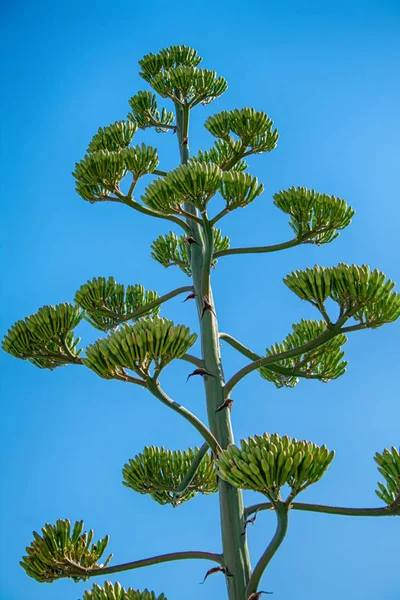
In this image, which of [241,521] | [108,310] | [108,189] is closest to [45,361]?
[108,310]

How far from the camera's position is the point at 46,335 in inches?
157

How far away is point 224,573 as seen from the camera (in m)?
3.15

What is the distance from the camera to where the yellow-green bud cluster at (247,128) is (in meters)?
4.90

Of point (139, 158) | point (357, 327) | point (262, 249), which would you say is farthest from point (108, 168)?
point (357, 327)

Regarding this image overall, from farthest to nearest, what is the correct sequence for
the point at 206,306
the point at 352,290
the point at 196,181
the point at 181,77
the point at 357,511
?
1. the point at 181,77
2. the point at 206,306
3. the point at 196,181
4. the point at 352,290
5. the point at 357,511

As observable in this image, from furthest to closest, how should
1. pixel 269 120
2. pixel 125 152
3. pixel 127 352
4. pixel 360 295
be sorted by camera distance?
1. pixel 269 120
2. pixel 125 152
3. pixel 360 295
4. pixel 127 352

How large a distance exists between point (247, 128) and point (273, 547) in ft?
10.5

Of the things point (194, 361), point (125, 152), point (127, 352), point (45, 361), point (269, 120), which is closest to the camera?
point (127, 352)

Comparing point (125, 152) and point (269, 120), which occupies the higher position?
point (269, 120)

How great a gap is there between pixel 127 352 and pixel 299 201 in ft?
6.31

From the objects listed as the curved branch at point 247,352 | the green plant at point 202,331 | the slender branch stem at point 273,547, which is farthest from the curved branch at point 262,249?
the slender branch stem at point 273,547

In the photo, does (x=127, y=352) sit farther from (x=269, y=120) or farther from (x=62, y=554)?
(x=269, y=120)

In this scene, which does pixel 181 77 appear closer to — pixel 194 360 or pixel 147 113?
pixel 147 113

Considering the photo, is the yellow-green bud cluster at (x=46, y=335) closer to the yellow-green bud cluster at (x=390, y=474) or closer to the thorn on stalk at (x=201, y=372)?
the thorn on stalk at (x=201, y=372)
